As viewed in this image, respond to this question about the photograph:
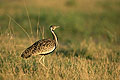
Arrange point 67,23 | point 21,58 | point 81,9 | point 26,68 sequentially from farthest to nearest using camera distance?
point 81,9 < point 67,23 < point 21,58 < point 26,68

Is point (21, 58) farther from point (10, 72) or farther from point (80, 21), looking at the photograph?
point (80, 21)

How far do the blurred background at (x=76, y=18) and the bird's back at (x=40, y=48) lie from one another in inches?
153

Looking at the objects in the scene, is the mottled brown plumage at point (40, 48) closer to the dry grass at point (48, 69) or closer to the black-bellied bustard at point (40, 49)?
the black-bellied bustard at point (40, 49)

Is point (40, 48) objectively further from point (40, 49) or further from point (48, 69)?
point (48, 69)

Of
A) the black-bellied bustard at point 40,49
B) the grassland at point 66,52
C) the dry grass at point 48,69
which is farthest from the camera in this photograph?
the black-bellied bustard at point 40,49

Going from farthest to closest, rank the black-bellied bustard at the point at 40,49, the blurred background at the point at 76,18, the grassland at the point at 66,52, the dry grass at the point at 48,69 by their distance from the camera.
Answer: the blurred background at the point at 76,18 < the black-bellied bustard at the point at 40,49 < the grassland at the point at 66,52 < the dry grass at the point at 48,69

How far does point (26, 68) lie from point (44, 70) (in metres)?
0.39

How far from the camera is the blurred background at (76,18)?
11094mm

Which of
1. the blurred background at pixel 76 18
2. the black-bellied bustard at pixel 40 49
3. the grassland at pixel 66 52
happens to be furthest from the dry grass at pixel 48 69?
the blurred background at pixel 76 18

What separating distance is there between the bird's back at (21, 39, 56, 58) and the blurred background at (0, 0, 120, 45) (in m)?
3.88

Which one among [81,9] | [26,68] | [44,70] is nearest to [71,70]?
[44,70]

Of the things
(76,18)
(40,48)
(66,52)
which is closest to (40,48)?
(40,48)

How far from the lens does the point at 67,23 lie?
12242 millimetres

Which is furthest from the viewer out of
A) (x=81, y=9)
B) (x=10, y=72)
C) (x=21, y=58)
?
(x=81, y=9)
